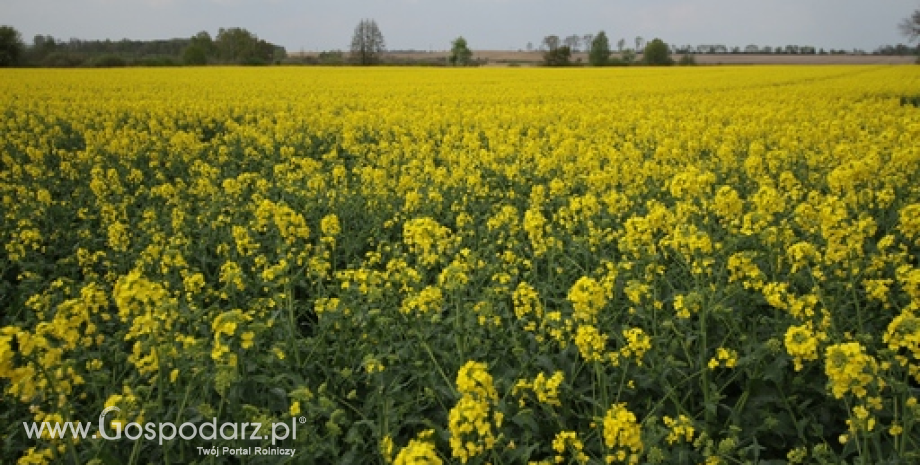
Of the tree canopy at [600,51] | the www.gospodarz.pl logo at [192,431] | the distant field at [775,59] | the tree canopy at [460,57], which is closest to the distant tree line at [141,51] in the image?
the distant field at [775,59]

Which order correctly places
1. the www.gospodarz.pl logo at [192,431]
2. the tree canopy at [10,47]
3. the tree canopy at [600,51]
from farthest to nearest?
the tree canopy at [600,51], the tree canopy at [10,47], the www.gospodarz.pl logo at [192,431]

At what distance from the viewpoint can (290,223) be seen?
5.52m

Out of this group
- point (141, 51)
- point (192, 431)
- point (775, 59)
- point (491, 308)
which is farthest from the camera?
point (141, 51)

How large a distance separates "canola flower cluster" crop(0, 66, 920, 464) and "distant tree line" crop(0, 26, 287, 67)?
4587 cm

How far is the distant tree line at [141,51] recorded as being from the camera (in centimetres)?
4831

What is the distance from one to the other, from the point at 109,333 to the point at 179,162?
6.11m

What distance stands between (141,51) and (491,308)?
75.5 m

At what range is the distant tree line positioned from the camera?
48.3 m

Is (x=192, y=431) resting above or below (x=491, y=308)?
below

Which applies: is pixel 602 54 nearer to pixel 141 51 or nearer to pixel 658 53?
pixel 658 53

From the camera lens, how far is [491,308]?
372 cm

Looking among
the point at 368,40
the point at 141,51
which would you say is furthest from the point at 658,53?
the point at 141,51

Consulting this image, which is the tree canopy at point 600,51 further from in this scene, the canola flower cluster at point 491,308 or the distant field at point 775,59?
the canola flower cluster at point 491,308

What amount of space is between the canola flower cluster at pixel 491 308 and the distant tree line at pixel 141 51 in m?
45.9
